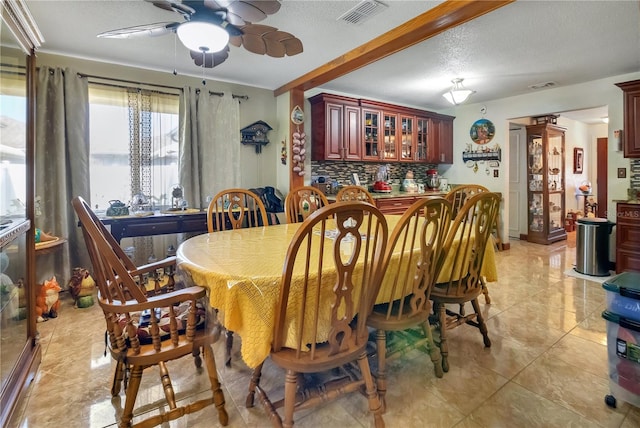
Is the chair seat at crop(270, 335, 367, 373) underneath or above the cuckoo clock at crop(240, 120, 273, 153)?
underneath

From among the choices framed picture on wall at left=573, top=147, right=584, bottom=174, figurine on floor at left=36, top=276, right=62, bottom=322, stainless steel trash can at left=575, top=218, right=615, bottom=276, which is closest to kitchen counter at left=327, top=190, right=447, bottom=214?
stainless steel trash can at left=575, top=218, right=615, bottom=276

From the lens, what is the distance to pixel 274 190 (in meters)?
4.30

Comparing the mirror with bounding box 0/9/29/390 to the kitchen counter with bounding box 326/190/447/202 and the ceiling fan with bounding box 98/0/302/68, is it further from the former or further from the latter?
the kitchen counter with bounding box 326/190/447/202

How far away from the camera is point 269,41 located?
2238 millimetres

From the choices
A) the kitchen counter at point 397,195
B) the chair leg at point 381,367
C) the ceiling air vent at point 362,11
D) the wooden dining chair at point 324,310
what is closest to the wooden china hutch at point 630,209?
the kitchen counter at point 397,195

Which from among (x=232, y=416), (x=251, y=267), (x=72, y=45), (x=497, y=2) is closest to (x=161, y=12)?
(x=72, y=45)

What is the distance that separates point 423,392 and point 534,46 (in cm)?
329

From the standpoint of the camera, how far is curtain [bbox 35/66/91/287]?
3.09 meters

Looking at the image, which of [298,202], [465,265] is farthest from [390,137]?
[465,265]

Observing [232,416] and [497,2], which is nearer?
[232,416]

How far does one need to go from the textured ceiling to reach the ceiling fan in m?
0.34

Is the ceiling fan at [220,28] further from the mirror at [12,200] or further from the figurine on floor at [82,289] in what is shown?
the figurine on floor at [82,289]

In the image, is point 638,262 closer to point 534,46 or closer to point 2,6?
point 534,46

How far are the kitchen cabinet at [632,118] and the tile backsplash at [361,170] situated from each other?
9.60 ft
